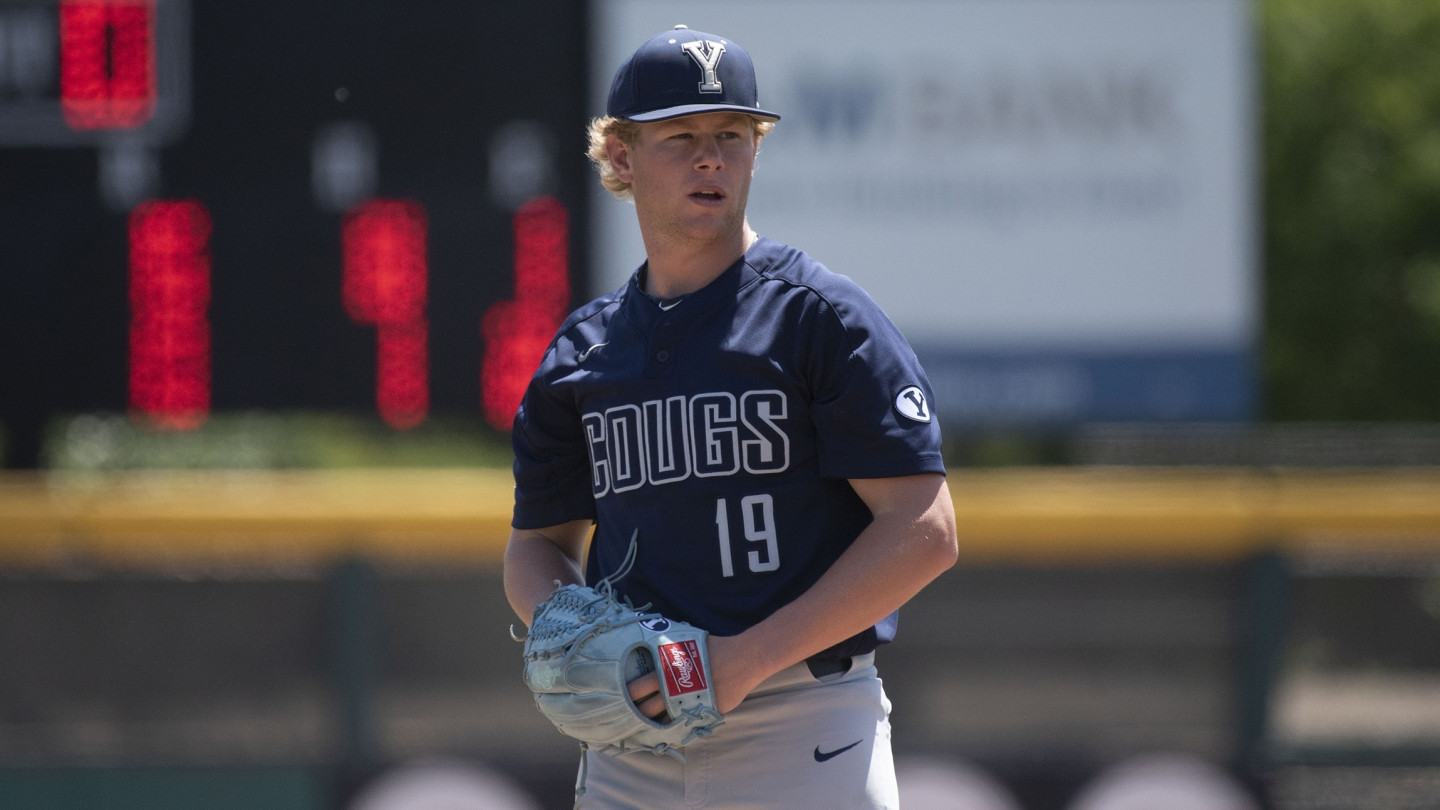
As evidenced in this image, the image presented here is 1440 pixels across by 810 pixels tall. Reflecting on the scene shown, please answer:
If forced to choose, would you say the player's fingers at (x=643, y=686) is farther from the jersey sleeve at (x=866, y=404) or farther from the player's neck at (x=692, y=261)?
the player's neck at (x=692, y=261)

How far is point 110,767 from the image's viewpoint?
16.5 feet

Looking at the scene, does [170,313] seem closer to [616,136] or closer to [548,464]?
[548,464]

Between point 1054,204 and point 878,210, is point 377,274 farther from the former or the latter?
point 1054,204

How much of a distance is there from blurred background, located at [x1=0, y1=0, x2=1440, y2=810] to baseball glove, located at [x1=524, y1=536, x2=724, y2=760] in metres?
3.21

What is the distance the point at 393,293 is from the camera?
17.7 feet

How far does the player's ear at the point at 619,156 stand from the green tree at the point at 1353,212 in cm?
1312

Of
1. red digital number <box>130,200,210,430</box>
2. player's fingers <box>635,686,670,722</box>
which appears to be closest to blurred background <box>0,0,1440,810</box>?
red digital number <box>130,200,210,430</box>

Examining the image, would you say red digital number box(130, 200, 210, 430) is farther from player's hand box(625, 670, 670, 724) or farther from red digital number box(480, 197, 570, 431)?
player's hand box(625, 670, 670, 724)

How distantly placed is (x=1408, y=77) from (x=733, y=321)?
1438 cm

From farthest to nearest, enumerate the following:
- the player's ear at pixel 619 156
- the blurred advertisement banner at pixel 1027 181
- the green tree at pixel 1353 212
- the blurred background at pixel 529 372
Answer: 1. the green tree at pixel 1353 212
2. the blurred advertisement banner at pixel 1027 181
3. the blurred background at pixel 529 372
4. the player's ear at pixel 619 156

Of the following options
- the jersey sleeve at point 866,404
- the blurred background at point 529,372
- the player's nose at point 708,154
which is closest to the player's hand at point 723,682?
the jersey sleeve at point 866,404

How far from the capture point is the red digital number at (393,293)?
538cm

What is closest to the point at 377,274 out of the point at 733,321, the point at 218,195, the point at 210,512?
the point at 218,195

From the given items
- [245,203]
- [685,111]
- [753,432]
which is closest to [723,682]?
[753,432]
